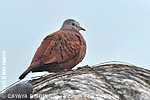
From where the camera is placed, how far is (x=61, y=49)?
4.87 metres

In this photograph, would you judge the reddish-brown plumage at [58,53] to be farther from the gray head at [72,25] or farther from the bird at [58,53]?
the gray head at [72,25]

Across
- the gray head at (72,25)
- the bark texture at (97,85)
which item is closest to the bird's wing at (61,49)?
the bark texture at (97,85)

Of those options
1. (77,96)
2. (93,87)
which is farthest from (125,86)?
(77,96)

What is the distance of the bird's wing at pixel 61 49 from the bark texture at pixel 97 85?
1415 mm

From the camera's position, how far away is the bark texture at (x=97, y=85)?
236 centimetres

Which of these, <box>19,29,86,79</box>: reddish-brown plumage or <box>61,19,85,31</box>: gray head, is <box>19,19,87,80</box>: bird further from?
<box>61,19,85,31</box>: gray head

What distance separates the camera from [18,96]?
7.47 feet

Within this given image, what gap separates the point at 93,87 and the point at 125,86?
1.40 ft

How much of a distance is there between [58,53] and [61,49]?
15 centimetres

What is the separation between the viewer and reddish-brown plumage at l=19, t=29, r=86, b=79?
4534 mm

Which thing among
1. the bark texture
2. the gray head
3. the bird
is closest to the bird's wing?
the bird

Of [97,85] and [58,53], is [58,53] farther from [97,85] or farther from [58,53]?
[97,85]

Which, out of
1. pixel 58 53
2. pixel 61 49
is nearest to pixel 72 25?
pixel 61 49

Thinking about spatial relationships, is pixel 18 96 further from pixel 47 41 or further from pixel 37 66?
pixel 47 41
